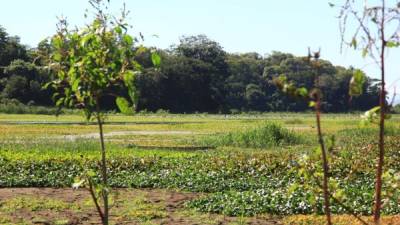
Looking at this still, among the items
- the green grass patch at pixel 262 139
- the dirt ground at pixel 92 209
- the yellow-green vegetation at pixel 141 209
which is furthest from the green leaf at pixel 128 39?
the green grass patch at pixel 262 139

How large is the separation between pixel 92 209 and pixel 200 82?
280 ft

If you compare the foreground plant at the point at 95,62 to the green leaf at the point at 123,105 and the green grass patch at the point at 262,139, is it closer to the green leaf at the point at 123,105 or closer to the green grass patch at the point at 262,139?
the green leaf at the point at 123,105

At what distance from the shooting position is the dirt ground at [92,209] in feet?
34.2

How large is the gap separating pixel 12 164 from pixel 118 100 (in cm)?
1446

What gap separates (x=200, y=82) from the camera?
317 feet

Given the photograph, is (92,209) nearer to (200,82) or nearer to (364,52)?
(364,52)

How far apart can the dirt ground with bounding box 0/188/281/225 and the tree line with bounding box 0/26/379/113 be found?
5412 centimetres

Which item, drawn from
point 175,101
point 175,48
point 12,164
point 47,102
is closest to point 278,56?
point 175,48

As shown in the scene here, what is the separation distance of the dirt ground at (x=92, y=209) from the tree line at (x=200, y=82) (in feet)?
178

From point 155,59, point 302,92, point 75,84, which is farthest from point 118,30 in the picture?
point 302,92

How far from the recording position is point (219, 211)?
36.9 ft

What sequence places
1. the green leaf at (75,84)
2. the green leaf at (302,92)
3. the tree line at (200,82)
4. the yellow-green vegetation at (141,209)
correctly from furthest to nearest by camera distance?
the tree line at (200,82)
the yellow-green vegetation at (141,209)
the green leaf at (75,84)
the green leaf at (302,92)

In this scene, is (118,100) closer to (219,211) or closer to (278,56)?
(219,211)

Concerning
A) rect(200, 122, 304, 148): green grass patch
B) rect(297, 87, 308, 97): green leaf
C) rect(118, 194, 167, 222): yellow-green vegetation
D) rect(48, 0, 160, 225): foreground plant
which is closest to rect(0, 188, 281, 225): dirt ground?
rect(118, 194, 167, 222): yellow-green vegetation
